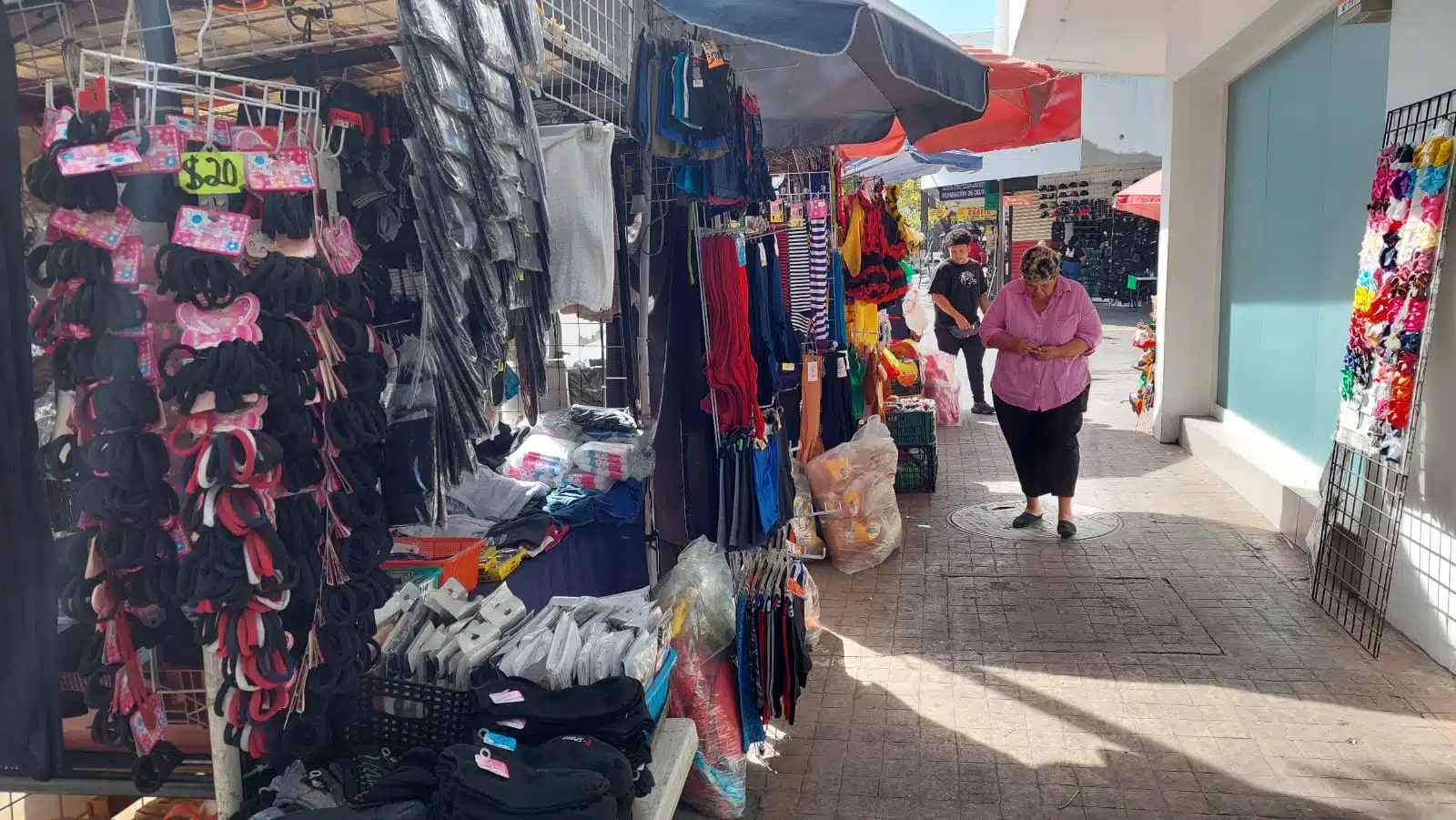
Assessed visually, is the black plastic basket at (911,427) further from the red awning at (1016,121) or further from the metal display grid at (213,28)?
the metal display grid at (213,28)

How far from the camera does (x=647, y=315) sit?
3891 millimetres

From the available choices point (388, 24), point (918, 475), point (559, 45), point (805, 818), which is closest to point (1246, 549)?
point (918, 475)

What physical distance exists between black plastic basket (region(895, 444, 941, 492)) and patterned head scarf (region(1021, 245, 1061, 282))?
1847 mm

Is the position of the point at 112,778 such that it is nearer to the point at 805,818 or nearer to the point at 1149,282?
the point at 805,818

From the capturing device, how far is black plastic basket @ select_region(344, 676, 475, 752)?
2572 millimetres

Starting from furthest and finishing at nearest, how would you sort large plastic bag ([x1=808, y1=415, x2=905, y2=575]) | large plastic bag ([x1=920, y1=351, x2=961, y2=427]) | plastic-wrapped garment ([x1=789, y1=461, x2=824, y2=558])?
large plastic bag ([x1=920, y1=351, x2=961, y2=427]) < plastic-wrapped garment ([x1=789, y1=461, x2=824, y2=558]) < large plastic bag ([x1=808, y1=415, x2=905, y2=575])

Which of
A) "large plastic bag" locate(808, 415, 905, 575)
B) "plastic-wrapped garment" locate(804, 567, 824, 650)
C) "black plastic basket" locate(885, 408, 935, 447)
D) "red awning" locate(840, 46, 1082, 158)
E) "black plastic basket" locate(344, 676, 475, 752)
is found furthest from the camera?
"red awning" locate(840, 46, 1082, 158)

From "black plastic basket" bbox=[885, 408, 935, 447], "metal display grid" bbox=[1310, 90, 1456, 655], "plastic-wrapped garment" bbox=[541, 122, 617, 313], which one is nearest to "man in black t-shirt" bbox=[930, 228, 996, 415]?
"black plastic basket" bbox=[885, 408, 935, 447]

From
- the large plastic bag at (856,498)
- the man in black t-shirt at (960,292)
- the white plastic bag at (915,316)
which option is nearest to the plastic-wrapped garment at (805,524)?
the large plastic bag at (856,498)

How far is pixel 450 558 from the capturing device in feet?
11.2

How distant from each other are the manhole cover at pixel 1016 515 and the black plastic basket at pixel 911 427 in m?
0.62

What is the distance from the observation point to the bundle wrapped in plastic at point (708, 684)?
3.31 metres

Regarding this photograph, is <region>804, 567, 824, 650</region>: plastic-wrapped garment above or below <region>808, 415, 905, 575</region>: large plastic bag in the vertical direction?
below

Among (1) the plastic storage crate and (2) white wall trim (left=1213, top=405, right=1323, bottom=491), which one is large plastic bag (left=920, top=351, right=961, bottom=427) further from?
(1) the plastic storage crate
